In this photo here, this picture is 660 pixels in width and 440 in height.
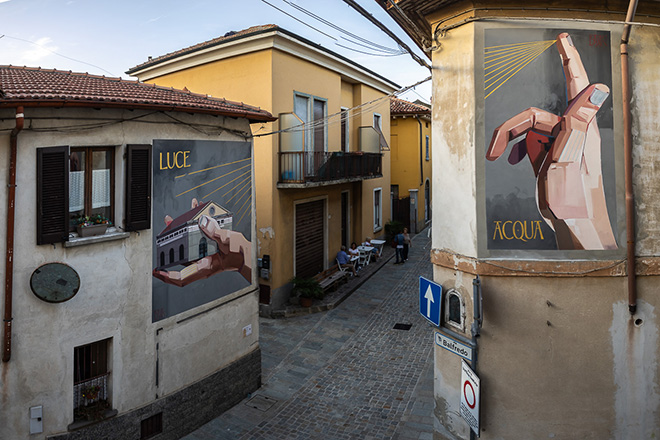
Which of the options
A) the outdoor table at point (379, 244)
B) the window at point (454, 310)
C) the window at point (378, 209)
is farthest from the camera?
the window at point (378, 209)

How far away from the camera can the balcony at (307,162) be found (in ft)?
45.9

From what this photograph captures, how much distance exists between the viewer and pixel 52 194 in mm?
6754

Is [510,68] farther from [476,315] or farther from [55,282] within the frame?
[55,282]

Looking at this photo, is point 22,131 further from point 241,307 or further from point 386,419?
point 386,419

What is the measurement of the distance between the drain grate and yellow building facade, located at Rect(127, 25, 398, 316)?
4350mm

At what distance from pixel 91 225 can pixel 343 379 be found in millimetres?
6370

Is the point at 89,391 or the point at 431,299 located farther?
the point at 89,391

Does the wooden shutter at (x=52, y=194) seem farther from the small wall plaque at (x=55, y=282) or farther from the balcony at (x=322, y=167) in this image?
the balcony at (x=322, y=167)

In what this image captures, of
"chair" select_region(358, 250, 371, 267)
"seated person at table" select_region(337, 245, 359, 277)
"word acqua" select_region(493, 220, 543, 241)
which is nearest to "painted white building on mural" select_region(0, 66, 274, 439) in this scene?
"word acqua" select_region(493, 220, 543, 241)

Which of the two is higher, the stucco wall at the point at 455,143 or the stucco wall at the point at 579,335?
the stucco wall at the point at 455,143

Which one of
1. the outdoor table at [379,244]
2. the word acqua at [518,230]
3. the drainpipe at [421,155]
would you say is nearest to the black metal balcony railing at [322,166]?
the outdoor table at [379,244]

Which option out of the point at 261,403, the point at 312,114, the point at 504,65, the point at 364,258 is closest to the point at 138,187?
the point at 261,403

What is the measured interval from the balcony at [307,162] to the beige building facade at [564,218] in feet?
23.0

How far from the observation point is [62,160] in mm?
6789
